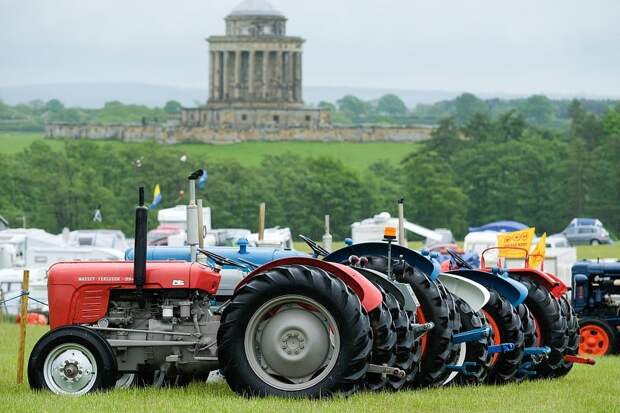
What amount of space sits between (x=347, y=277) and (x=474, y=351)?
6.92 ft

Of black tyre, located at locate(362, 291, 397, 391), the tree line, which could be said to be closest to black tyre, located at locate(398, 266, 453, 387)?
black tyre, located at locate(362, 291, 397, 391)

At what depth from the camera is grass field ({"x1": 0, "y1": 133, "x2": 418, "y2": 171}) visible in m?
166

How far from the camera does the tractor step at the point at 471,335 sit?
16078 mm

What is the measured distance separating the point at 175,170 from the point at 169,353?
10403 centimetres

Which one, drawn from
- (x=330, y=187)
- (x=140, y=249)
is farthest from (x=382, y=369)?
(x=330, y=187)

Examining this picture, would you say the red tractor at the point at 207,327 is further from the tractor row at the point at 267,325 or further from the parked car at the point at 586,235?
the parked car at the point at 586,235

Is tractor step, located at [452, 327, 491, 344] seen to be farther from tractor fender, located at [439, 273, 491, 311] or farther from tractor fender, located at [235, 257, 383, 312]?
tractor fender, located at [235, 257, 383, 312]

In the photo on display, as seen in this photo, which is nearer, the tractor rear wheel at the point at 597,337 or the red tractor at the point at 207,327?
the red tractor at the point at 207,327

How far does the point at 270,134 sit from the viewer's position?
190 meters

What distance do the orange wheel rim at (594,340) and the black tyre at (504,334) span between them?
973cm

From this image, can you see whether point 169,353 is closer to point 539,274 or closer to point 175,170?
point 539,274

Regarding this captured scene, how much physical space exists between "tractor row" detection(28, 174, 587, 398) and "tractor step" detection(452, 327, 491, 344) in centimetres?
2

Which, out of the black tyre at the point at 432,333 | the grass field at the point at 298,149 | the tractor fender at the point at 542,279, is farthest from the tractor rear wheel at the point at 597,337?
the grass field at the point at 298,149

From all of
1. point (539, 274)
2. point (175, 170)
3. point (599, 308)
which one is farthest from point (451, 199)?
point (539, 274)
